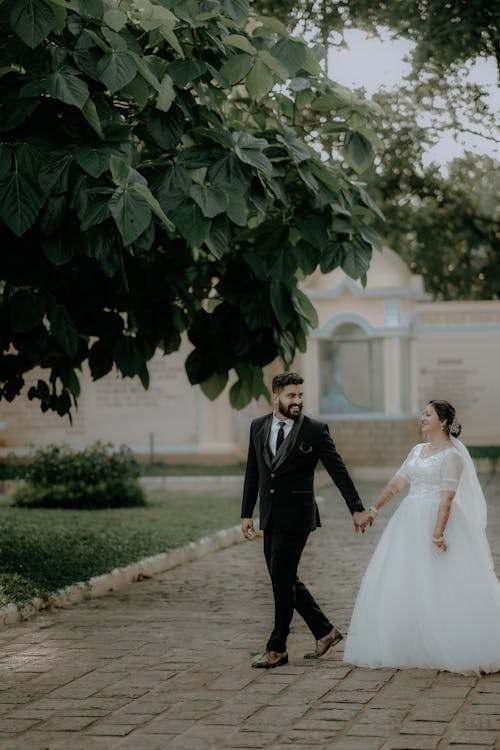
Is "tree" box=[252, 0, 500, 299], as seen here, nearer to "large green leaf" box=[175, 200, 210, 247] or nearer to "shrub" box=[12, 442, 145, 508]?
"large green leaf" box=[175, 200, 210, 247]

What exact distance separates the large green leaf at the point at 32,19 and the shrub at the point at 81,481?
431 inches

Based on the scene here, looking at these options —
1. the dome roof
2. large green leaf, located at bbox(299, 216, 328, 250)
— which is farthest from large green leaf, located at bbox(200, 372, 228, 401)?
the dome roof

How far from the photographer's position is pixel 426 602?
774cm

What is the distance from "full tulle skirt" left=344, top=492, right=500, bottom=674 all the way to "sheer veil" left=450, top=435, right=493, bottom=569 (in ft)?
0.17

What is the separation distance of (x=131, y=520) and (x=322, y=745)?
33.3 feet

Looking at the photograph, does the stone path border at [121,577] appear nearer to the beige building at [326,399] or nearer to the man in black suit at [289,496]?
the man in black suit at [289,496]

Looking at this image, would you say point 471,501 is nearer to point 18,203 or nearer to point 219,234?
point 219,234

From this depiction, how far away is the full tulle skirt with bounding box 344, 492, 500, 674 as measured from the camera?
760 centimetres

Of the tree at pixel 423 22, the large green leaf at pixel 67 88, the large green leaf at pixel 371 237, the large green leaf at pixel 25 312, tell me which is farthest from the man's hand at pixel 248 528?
the tree at pixel 423 22

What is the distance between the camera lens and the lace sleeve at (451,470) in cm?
793

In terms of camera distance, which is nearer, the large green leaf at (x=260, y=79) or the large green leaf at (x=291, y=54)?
the large green leaf at (x=260, y=79)

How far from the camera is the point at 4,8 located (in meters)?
8.11

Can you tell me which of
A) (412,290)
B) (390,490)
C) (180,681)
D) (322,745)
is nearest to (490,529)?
(390,490)

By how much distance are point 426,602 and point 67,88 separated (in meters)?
3.73
